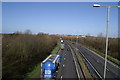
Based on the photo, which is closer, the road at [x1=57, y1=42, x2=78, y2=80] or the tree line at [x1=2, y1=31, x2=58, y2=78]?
the tree line at [x1=2, y1=31, x2=58, y2=78]

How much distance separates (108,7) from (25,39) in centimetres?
1924

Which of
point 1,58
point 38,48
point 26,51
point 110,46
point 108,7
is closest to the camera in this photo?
point 108,7

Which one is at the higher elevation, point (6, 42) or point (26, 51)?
point (6, 42)

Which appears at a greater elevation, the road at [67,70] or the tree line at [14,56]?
the tree line at [14,56]

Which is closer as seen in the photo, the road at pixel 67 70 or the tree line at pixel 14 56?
the tree line at pixel 14 56

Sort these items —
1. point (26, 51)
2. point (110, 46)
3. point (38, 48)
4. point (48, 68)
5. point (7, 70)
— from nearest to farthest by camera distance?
point (48, 68) < point (7, 70) < point (26, 51) < point (38, 48) < point (110, 46)

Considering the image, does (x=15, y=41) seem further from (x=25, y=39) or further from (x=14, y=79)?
(x=14, y=79)

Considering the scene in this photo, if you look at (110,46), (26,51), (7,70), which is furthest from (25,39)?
(110,46)

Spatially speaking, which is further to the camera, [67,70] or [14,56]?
[14,56]

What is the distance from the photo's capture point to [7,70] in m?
16.7

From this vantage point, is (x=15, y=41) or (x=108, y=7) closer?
(x=108, y=7)

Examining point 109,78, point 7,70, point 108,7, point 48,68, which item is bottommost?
point 109,78

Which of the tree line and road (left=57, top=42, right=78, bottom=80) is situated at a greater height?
the tree line

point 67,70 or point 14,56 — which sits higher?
point 14,56
